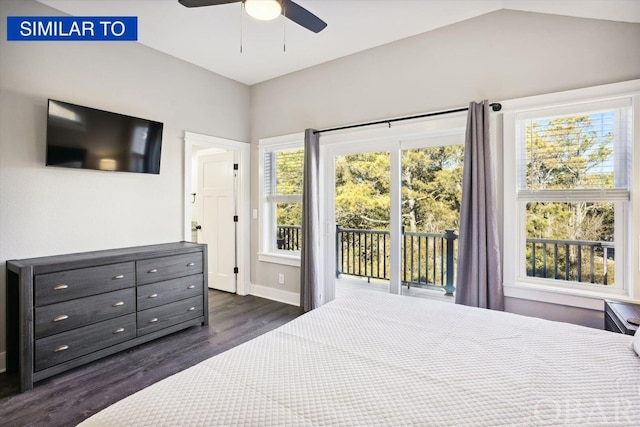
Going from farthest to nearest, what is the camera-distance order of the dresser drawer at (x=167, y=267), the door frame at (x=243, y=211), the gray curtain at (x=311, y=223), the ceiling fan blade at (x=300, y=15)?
1. the door frame at (x=243, y=211)
2. the gray curtain at (x=311, y=223)
3. the dresser drawer at (x=167, y=267)
4. the ceiling fan blade at (x=300, y=15)

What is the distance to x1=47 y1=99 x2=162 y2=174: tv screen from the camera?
2592 millimetres

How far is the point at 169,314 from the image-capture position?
10.1 ft

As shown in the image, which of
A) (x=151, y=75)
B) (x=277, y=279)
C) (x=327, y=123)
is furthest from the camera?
(x=277, y=279)

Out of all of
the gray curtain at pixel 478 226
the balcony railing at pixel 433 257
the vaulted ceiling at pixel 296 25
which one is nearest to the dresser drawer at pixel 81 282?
the balcony railing at pixel 433 257

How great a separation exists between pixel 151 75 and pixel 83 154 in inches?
45.9

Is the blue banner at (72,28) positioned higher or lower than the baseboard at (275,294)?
higher

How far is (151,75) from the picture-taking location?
11.0ft

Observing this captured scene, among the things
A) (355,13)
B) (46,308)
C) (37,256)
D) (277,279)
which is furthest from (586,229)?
(37,256)

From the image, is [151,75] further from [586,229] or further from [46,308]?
[586,229]

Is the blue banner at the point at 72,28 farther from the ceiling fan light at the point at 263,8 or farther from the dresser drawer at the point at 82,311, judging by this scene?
the dresser drawer at the point at 82,311

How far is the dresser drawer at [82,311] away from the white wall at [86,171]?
537 mm

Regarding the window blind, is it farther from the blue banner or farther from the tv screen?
the blue banner

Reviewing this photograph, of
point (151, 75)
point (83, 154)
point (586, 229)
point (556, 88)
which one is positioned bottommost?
point (586, 229)

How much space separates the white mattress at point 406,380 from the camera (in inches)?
37.5
